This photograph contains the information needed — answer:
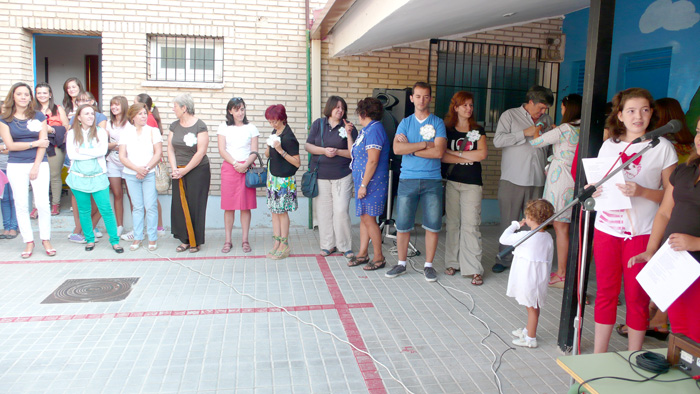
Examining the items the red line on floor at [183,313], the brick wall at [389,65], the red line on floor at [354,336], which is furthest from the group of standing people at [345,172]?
the brick wall at [389,65]

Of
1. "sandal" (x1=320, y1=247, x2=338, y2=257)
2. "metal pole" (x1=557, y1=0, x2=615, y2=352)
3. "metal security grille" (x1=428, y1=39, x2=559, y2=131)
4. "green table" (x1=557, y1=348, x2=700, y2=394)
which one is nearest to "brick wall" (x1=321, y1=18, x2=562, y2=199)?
"metal security grille" (x1=428, y1=39, x2=559, y2=131)

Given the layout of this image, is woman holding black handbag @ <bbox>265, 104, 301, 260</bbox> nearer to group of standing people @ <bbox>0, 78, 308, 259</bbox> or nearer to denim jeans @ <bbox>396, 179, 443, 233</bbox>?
group of standing people @ <bbox>0, 78, 308, 259</bbox>

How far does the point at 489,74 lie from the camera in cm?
807

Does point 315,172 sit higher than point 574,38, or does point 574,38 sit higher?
point 574,38

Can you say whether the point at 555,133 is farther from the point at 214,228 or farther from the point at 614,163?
the point at 214,228

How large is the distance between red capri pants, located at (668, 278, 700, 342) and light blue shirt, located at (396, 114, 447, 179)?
103 inches

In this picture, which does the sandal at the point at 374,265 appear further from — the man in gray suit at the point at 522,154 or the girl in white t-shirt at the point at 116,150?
the girl in white t-shirt at the point at 116,150

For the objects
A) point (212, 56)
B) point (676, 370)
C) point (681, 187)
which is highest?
point (212, 56)

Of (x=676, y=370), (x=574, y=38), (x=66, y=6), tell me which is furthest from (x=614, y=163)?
(x=66, y=6)

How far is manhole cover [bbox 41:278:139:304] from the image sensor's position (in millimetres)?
4660

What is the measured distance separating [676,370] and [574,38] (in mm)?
6293

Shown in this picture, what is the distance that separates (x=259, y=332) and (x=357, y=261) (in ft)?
6.61

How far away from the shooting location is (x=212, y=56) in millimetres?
7648

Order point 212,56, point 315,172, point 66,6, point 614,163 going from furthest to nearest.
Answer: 1. point 212,56
2. point 66,6
3. point 315,172
4. point 614,163
